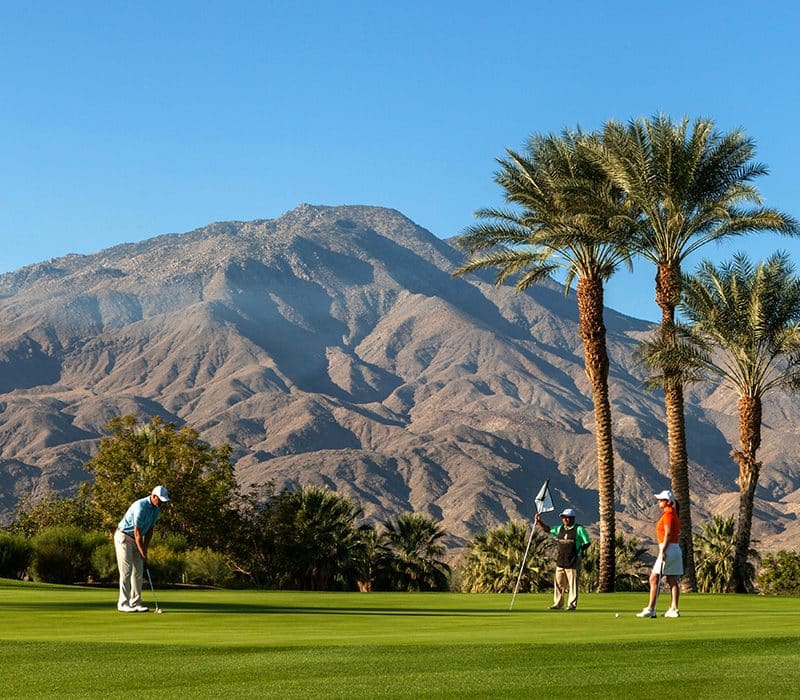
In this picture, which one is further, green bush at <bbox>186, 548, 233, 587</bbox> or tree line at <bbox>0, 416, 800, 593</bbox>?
tree line at <bbox>0, 416, 800, 593</bbox>

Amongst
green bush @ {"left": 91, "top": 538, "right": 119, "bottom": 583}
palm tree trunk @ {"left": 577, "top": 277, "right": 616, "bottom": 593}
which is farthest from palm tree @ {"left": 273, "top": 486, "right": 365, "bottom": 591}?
palm tree trunk @ {"left": 577, "top": 277, "right": 616, "bottom": 593}

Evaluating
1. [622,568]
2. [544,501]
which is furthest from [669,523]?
[622,568]

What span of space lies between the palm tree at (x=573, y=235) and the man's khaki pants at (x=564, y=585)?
1705 centimetres

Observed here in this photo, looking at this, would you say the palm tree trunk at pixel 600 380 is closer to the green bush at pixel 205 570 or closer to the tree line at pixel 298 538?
the green bush at pixel 205 570

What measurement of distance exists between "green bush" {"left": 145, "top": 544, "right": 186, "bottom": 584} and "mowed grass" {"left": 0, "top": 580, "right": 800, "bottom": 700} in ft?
92.9

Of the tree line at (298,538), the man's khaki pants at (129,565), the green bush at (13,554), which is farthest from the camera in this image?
the tree line at (298,538)

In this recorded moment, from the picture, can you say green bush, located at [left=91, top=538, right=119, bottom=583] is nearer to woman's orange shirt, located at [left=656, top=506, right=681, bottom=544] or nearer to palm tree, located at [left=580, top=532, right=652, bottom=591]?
palm tree, located at [left=580, top=532, right=652, bottom=591]

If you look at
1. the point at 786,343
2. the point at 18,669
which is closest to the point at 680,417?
the point at 786,343

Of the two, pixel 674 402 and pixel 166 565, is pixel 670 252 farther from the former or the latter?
pixel 166 565

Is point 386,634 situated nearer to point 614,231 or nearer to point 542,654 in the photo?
point 542,654

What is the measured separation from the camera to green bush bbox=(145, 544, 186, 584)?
1875 inches

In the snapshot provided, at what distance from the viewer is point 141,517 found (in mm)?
19500

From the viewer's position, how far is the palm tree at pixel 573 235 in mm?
42031

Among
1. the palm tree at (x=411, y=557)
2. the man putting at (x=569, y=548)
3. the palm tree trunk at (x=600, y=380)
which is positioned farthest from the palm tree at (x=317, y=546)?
the man putting at (x=569, y=548)
